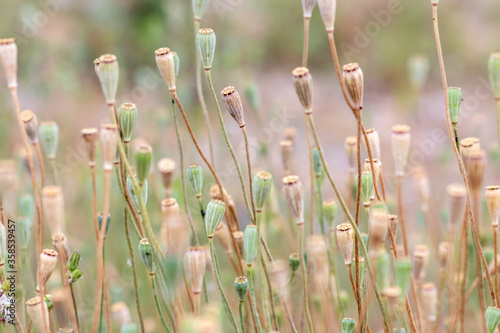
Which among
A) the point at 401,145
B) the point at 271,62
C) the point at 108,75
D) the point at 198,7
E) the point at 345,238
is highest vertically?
the point at 271,62

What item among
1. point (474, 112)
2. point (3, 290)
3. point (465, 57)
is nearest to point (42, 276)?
point (3, 290)

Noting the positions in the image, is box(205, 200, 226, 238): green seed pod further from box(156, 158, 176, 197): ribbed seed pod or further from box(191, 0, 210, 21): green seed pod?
box(191, 0, 210, 21): green seed pod

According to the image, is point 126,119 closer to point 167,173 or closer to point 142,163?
point 142,163

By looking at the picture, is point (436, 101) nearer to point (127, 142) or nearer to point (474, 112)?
point (474, 112)

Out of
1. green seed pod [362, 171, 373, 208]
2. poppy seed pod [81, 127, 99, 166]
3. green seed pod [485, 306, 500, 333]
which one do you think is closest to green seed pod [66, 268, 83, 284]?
poppy seed pod [81, 127, 99, 166]

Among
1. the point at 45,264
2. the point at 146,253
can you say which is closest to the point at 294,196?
the point at 146,253
